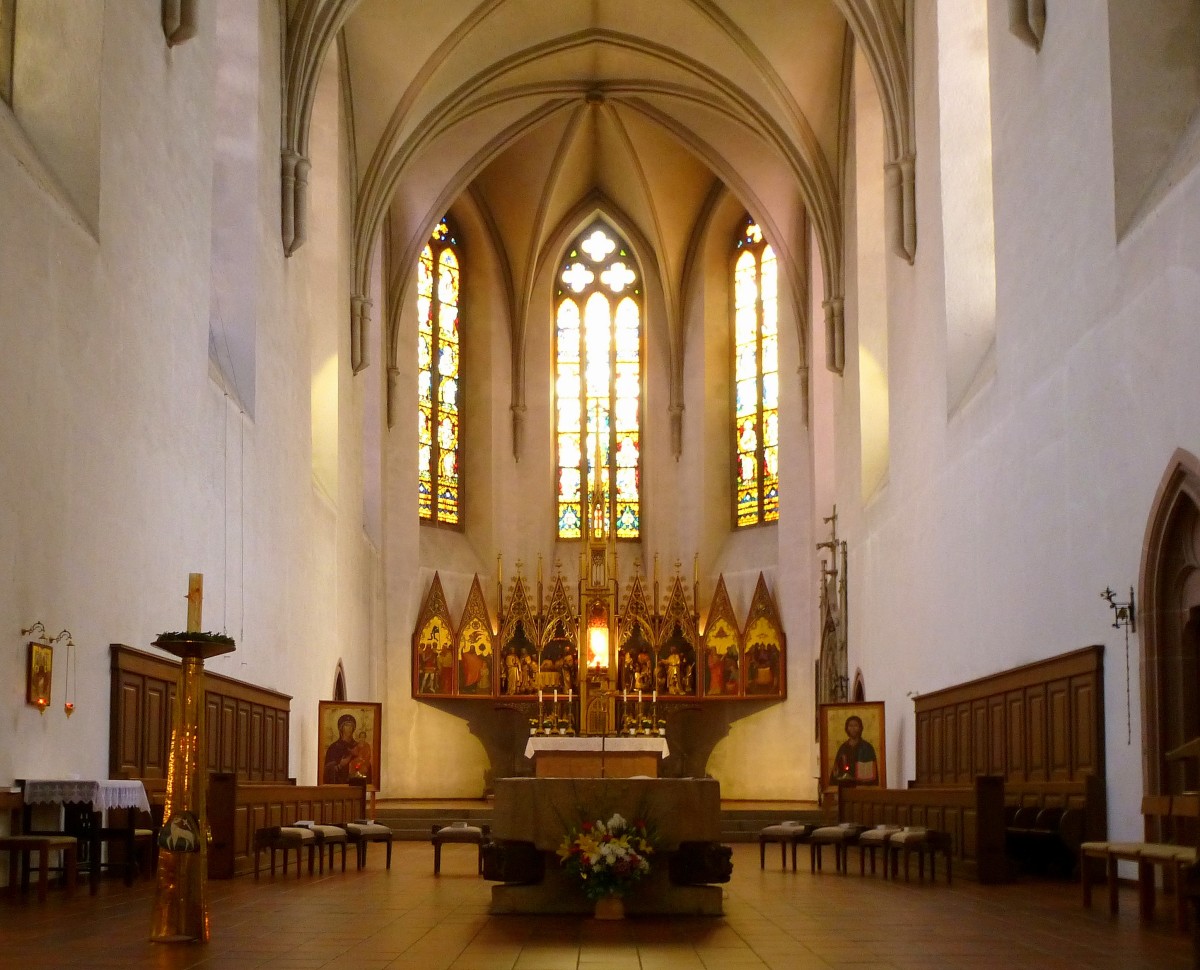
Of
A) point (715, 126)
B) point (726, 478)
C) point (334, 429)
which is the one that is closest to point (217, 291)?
point (334, 429)

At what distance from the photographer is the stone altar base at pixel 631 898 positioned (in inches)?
424

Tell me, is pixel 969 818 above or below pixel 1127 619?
below

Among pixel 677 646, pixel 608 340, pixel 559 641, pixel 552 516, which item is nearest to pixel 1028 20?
pixel 677 646

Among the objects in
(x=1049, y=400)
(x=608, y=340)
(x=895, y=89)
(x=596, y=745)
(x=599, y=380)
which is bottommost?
(x=596, y=745)

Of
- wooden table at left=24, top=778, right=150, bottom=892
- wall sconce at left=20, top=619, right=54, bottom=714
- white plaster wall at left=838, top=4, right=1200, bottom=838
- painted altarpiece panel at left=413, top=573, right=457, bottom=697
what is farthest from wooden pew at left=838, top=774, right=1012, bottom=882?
painted altarpiece panel at left=413, top=573, right=457, bottom=697

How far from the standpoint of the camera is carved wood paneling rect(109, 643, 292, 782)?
14227mm

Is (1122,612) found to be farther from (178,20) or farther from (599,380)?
(599,380)

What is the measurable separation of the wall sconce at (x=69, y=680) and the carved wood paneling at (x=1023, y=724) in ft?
27.9

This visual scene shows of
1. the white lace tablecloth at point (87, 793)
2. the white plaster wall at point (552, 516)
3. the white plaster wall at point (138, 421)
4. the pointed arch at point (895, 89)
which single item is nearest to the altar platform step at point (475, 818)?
the white plaster wall at point (138, 421)

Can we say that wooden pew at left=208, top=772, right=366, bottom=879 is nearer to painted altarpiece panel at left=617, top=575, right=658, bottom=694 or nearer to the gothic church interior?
the gothic church interior

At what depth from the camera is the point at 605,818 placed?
419 inches

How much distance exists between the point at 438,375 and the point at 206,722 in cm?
1581

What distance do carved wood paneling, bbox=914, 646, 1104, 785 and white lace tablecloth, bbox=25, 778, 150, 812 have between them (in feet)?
26.1

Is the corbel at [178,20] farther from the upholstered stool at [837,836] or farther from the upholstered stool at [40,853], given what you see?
the upholstered stool at [837,836]
